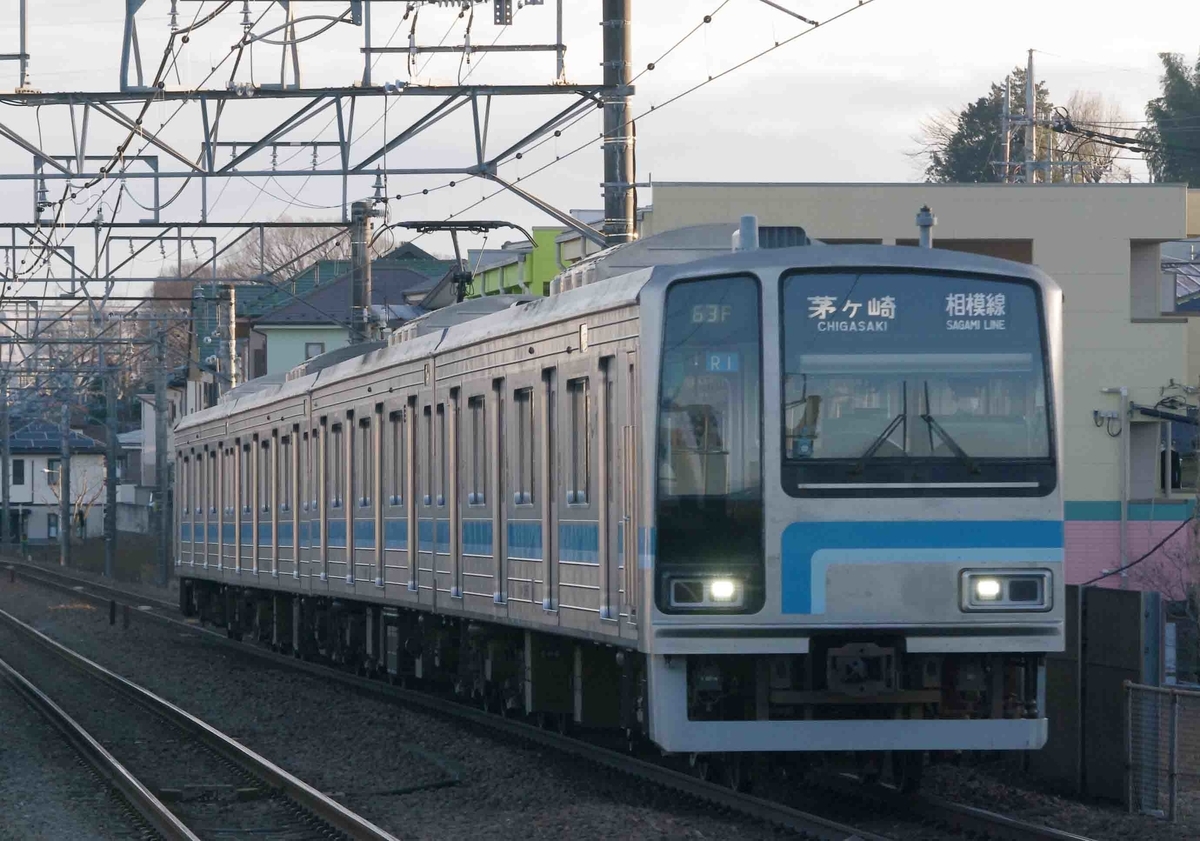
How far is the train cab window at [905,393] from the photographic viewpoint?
9.34m

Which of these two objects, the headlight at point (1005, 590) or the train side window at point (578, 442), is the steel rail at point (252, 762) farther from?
the headlight at point (1005, 590)

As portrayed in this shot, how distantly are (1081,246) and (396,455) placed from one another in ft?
54.6

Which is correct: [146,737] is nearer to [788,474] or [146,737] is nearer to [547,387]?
[547,387]

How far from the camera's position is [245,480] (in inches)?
898

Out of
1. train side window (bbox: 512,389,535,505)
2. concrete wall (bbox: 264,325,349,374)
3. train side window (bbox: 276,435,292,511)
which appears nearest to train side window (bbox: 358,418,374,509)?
train side window (bbox: 276,435,292,511)

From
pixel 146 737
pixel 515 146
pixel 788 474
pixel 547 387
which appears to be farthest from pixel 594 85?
pixel 788 474

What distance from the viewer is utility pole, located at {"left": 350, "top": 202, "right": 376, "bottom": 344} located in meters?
24.0

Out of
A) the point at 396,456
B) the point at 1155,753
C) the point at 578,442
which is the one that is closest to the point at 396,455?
the point at 396,456

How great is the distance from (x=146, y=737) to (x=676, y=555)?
712 cm

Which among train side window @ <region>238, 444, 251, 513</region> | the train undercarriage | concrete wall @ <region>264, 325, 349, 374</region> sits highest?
concrete wall @ <region>264, 325, 349, 374</region>

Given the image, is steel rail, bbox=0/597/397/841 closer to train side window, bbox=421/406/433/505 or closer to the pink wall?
train side window, bbox=421/406/433/505

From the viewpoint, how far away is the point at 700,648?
919cm

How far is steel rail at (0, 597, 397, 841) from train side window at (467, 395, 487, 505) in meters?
2.19

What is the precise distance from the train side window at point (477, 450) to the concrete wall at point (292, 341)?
42120 millimetres
